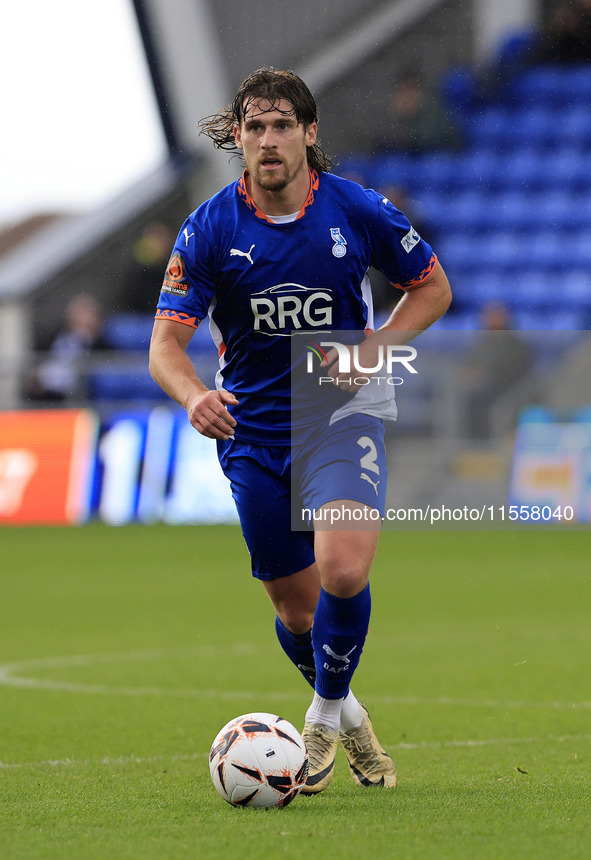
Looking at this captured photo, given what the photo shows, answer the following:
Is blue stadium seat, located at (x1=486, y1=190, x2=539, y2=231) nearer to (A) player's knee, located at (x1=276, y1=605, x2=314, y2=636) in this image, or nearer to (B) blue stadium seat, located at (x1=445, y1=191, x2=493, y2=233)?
(B) blue stadium seat, located at (x1=445, y1=191, x2=493, y2=233)

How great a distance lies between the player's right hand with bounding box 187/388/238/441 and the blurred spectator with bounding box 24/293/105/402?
38.1 feet

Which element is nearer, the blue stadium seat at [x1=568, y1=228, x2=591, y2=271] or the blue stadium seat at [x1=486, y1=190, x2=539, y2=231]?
the blue stadium seat at [x1=568, y1=228, x2=591, y2=271]

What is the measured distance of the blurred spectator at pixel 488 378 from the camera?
13914mm

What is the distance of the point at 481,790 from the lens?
13.6ft

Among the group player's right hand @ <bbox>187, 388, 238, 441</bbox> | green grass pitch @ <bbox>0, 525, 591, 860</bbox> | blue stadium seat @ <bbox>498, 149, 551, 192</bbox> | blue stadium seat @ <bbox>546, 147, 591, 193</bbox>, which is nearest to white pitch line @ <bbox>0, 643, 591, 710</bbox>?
green grass pitch @ <bbox>0, 525, 591, 860</bbox>

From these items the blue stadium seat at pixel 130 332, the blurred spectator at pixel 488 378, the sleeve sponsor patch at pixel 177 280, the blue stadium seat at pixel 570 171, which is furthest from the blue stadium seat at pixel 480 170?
the sleeve sponsor patch at pixel 177 280

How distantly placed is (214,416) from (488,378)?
1031 centimetres

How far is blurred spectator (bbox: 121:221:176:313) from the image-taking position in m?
18.1

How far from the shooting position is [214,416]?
3900 mm

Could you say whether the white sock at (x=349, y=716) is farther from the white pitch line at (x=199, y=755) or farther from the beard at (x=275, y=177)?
the beard at (x=275, y=177)

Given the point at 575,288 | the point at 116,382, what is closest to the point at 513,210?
the point at 575,288

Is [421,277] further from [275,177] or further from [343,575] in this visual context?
[343,575]

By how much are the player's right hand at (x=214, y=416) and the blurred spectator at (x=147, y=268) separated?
14058 millimetres

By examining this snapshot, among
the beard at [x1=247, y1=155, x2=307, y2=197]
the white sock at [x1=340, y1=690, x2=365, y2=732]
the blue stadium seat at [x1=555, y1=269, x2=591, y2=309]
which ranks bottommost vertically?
the white sock at [x1=340, y1=690, x2=365, y2=732]
